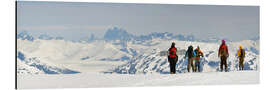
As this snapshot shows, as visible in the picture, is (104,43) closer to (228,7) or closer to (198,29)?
(198,29)

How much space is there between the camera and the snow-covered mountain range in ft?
61.8

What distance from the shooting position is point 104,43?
72.4 feet

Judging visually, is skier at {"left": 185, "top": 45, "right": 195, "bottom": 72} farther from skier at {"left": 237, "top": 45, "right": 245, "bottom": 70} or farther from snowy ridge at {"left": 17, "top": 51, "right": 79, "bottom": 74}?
snowy ridge at {"left": 17, "top": 51, "right": 79, "bottom": 74}

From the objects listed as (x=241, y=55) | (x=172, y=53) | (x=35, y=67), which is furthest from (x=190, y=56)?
(x=35, y=67)

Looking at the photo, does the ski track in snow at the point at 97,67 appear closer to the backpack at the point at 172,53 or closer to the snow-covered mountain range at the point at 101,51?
the snow-covered mountain range at the point at 101,51

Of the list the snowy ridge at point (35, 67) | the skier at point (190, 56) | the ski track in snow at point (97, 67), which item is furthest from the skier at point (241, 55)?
the snowy ridge at point (35, 67)

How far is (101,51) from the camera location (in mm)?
22312

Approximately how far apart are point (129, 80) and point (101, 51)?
5457 mm

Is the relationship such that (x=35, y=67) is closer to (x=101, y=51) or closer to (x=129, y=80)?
(x=129, y=80)

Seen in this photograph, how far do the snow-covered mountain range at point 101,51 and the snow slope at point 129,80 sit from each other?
0.83 metres

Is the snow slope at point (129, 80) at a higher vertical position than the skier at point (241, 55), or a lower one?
lower

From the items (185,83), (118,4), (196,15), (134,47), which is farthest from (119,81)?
(134,47)

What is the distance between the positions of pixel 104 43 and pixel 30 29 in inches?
163

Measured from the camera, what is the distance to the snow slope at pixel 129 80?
16.8m
